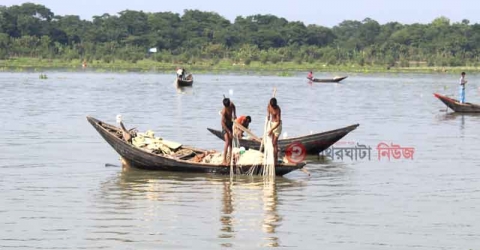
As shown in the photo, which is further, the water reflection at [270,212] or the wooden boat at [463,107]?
the wooden boat at [463,107]

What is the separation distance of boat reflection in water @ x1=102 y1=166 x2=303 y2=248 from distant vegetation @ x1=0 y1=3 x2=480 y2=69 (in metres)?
77.5

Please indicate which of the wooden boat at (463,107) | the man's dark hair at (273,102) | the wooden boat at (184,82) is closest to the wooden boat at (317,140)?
the man's dark hair at (273,102)

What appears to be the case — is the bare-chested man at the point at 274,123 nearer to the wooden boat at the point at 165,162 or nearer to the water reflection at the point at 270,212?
the wooden boat at the point at 165,162

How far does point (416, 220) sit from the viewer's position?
13438 millimetres

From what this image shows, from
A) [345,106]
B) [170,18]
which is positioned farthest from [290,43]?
[345,106]

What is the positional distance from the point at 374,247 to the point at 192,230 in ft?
7.42

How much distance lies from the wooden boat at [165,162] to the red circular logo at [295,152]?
232cm

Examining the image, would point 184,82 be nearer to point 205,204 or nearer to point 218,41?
point 205,204

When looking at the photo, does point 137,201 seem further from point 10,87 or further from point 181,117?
point 10,87

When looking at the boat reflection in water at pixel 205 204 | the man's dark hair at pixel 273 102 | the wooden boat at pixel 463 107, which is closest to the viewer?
the boat reflection in water at pixel 205 204

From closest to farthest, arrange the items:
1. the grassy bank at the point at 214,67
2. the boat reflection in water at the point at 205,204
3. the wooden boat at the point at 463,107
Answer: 1. the boat reflection in water at the point at 205,204
2. the wooden boat at the point at 463,107
3. the grassy bank at the point at 214,67

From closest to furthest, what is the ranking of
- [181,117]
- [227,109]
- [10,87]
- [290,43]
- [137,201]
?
[137,201] → [227,109] → [181,117] → [10,87] → [290,43]

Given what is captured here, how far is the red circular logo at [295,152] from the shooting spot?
19.7 m

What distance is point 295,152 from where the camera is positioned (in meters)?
19.8
